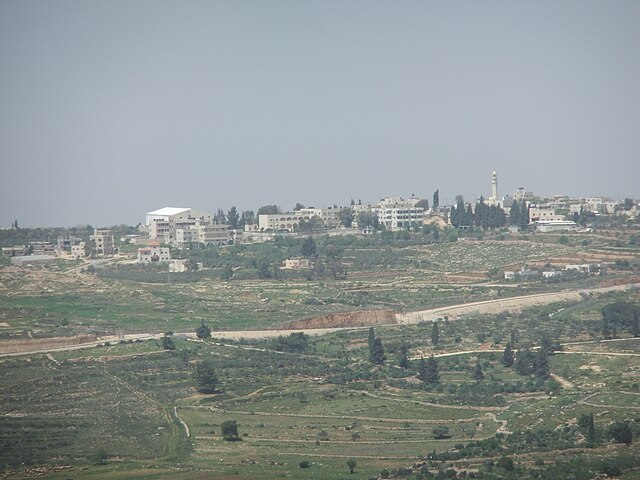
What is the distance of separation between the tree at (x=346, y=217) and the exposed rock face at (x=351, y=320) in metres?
27.3

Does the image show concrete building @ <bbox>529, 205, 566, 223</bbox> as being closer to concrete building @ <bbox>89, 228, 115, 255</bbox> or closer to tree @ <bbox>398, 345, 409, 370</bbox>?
concrete building @ <bbox>89, 228, 115, 255</bbox>

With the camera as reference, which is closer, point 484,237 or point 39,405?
point 39,405

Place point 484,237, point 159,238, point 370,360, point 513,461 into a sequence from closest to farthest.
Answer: point 513,461 < point 370,360 < point 484,237 < point 159,238

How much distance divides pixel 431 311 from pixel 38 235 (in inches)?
1400

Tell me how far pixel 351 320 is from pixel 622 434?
64.2 ft

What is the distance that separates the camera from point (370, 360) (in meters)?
34.7

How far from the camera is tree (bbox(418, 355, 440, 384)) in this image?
3167 cm

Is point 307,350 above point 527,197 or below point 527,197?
below

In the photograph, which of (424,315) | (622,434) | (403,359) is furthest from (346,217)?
(622,434)

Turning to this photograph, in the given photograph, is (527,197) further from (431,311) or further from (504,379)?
(504,379)

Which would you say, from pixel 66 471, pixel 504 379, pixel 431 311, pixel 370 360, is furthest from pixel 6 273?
pixel 66 471

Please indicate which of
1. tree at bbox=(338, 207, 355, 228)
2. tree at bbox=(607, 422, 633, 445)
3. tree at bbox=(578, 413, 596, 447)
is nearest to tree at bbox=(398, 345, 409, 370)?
tree at bbox=(578, 413, 596, 447)

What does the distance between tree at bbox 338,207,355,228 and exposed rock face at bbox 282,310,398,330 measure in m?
27.3

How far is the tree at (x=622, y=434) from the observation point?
76.1 feet
